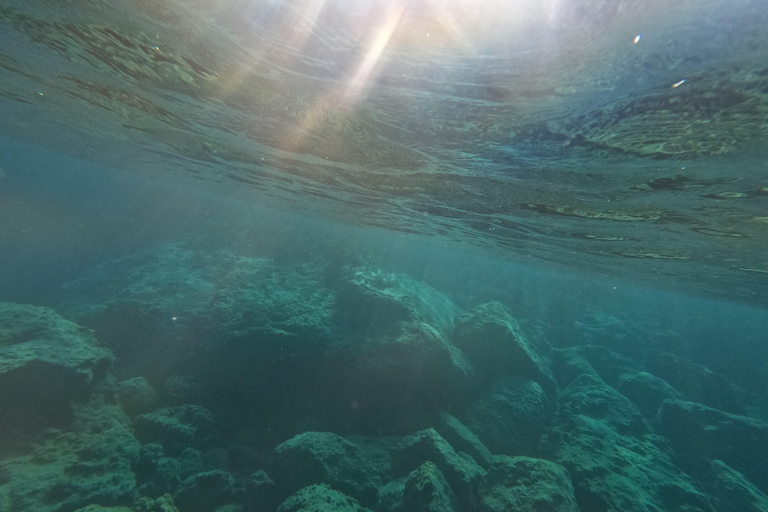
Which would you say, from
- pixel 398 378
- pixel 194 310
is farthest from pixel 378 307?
pixel 194 310

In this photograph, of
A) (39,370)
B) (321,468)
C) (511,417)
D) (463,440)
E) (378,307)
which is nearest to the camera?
(321,468)

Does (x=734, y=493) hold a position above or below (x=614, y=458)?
below

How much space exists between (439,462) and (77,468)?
357 inches

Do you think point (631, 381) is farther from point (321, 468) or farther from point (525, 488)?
point (321, 468)

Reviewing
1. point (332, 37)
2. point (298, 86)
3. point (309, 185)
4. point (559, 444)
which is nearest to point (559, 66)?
point (332, 37)

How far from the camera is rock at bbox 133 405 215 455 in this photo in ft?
29.7

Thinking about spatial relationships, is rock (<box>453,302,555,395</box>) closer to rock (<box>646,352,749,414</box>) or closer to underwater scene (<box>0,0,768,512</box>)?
underwater scene (<box>0,0,768,512</box>)

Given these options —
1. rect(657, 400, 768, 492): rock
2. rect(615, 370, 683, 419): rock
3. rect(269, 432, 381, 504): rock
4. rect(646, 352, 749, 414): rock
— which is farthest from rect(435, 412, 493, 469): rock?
rect(646, 352, 749, 414): rock

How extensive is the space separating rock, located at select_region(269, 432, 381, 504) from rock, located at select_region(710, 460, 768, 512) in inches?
451

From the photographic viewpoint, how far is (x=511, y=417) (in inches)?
471

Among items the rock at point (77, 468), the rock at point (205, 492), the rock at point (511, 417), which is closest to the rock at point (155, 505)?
the rock at point (205, 492)

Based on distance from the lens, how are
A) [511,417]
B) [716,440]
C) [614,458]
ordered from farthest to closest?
[716,440] < [511,417] < [614,458]

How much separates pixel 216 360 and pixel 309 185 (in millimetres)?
10746

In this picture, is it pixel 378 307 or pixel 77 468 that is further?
pixel 378 307
